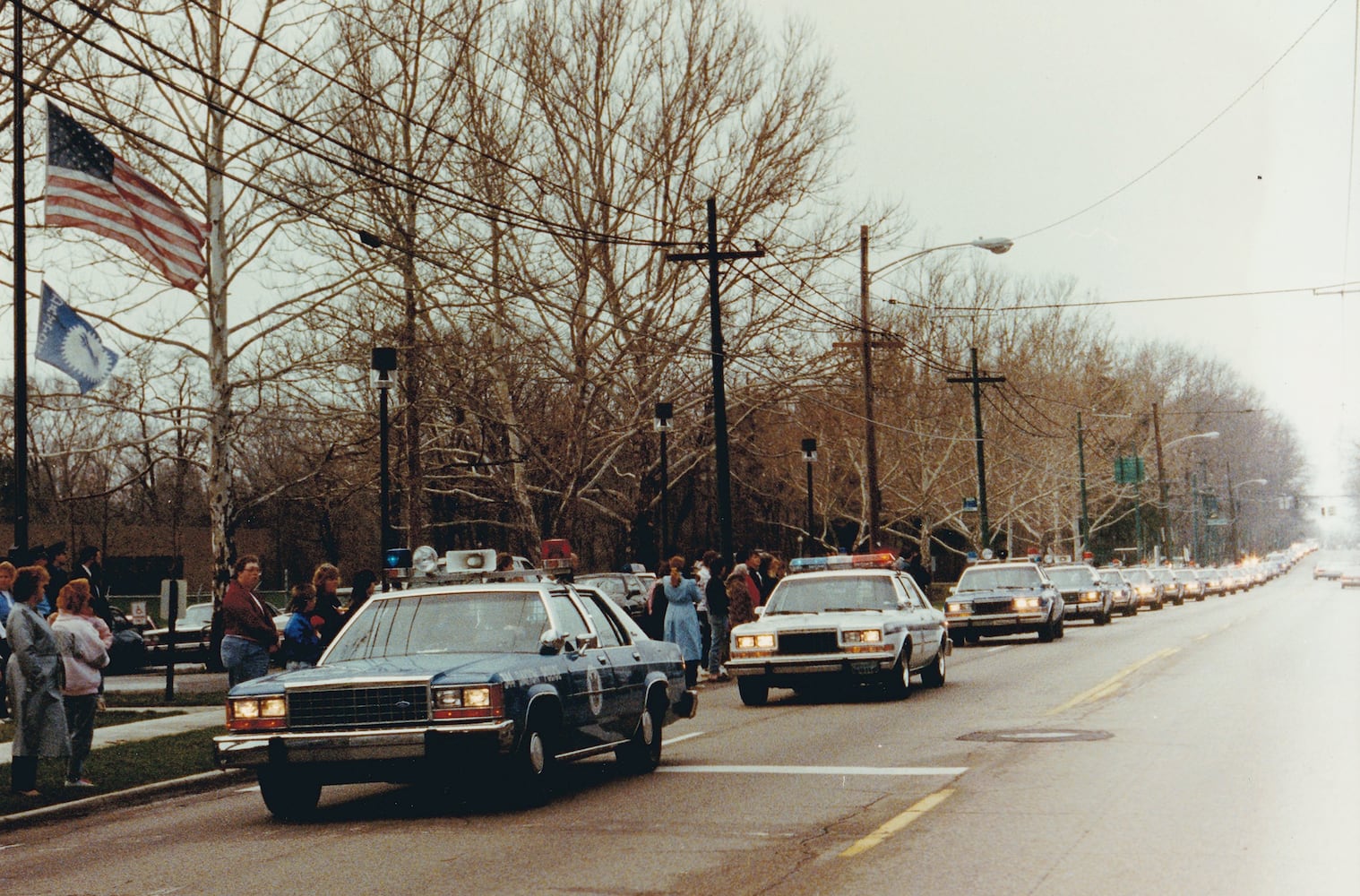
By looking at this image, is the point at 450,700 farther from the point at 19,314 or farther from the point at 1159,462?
the point at 1159,462

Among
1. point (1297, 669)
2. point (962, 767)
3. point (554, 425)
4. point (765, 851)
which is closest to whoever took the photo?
point (765, 851)

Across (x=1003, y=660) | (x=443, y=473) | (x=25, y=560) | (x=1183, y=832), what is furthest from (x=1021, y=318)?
(x=1183, y=832)

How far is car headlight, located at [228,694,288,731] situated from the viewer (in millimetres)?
10664

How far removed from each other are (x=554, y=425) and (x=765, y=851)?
110ft

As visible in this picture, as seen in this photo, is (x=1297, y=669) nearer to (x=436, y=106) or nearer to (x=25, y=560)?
(x=25, y=560)

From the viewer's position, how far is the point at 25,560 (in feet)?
58.5

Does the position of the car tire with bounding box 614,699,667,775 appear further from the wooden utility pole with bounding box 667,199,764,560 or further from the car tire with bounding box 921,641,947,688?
the wooden utility pole with bounding box 667,199,764,560

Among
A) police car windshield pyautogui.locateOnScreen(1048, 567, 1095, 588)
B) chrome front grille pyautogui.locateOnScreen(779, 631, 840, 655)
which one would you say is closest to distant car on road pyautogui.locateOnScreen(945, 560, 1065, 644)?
police car windshield pyautogui.locateOnScreen(1048, 567, 1095, 588)

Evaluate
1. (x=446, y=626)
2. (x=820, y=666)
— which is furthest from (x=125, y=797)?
(x=820, y=666)

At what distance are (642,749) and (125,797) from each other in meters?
4.01

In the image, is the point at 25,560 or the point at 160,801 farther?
the point at 25,560

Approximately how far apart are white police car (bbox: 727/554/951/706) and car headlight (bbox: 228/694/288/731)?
861 centimetres

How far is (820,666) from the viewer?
1856 centimetres

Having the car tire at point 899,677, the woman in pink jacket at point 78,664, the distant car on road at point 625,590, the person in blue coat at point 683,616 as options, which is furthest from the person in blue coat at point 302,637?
the distant car on road at point 625,590
